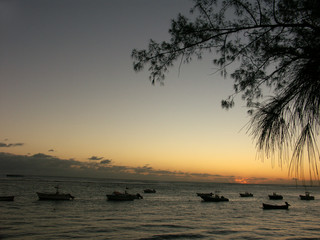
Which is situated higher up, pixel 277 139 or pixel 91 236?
pixel 277 139

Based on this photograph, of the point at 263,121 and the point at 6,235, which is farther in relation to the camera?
the point at 6,235

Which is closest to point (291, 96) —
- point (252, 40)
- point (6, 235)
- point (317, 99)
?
point (317, 99)

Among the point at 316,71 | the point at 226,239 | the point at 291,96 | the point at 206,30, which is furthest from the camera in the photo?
the point at 226,239

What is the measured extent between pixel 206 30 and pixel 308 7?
163cm

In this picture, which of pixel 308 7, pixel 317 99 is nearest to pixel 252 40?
pixel 308 7

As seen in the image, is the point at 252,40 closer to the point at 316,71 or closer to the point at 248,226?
the point at 316,71

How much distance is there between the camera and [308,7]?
140 inches

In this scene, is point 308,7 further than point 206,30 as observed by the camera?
No

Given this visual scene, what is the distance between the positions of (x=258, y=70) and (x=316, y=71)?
5.86 feet

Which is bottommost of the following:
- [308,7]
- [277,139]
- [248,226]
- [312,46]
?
[248,226]

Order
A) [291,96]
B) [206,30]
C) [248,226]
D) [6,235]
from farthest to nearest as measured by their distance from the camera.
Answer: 1. [248,226]
2. [6,235]
3. [206,30]
4. [291,96]

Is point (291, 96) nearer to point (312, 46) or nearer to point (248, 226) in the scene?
point (312, 46)

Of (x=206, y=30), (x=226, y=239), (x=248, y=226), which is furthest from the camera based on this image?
(x=248, y=226)

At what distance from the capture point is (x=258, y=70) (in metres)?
4.84
